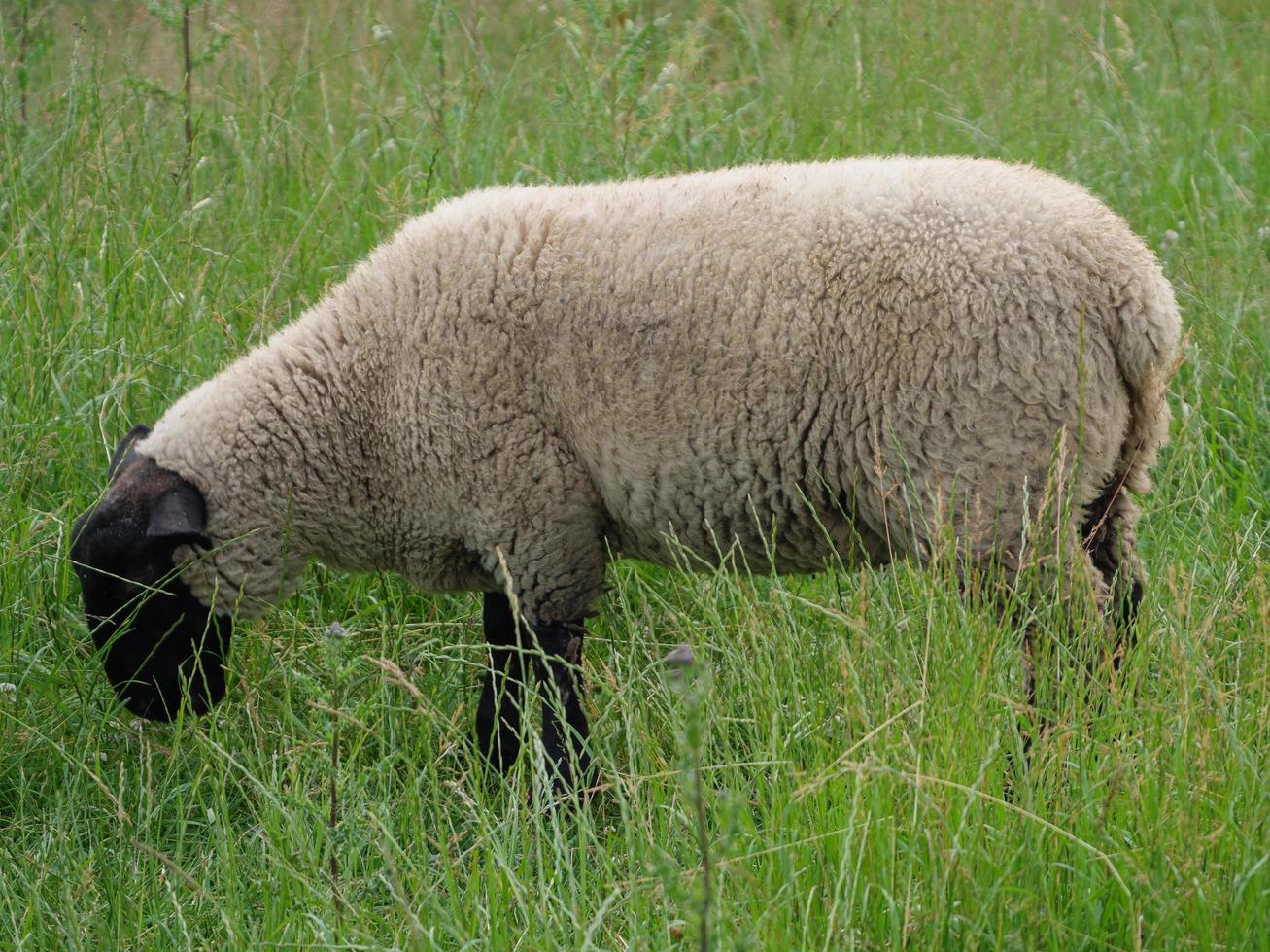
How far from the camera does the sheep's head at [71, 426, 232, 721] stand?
379 centimetres

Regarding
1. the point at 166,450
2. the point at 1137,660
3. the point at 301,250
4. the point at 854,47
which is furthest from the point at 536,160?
the point at 1137,660

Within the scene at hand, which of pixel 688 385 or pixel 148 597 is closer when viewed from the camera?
pixel 688 385

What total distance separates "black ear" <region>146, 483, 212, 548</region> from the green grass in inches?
18.2

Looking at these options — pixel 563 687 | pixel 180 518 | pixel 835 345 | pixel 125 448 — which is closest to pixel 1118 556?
pixel 835 345

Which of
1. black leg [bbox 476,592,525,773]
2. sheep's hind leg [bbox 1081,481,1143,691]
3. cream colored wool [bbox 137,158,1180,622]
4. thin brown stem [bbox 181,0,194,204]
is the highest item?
thin brown stem [bbox 181,0,194,204]

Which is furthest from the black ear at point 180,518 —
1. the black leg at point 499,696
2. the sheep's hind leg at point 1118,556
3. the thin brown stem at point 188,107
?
the sheep's hind leg at point 1118,556

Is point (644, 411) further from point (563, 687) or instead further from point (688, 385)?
point (563, 687)

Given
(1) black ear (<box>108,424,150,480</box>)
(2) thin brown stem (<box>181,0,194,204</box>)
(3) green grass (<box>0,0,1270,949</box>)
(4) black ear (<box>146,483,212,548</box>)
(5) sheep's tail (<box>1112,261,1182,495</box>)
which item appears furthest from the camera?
(2) thin brown stem (<box>181,0,194,204</box>)

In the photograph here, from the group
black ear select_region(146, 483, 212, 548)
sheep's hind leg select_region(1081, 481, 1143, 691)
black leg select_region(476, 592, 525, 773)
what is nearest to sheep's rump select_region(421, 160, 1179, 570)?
sheep's hind leg select_region(1081, 481, 1143, 691)

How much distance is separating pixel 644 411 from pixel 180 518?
127 cm

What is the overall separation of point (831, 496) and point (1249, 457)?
5.90ft

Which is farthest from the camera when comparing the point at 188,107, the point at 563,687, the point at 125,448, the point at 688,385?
the point at 188,107

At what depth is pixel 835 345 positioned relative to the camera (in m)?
3.38

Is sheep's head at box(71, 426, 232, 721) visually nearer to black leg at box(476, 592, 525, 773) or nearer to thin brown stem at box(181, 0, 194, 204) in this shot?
black leg at box(476, 592, 525, 773)
